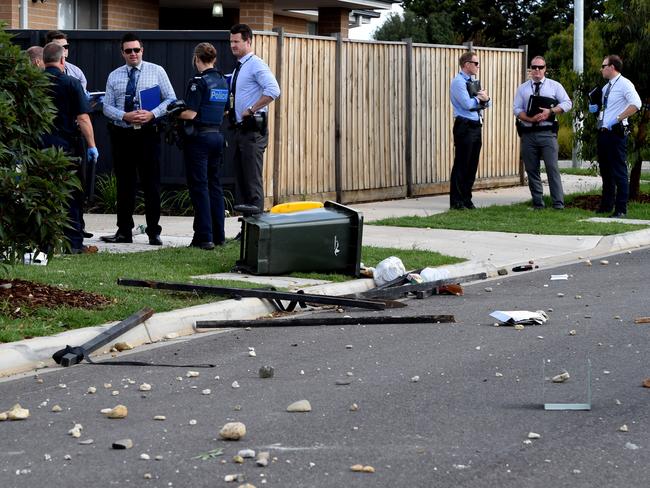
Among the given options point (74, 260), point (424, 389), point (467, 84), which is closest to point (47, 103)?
point (74, 260)

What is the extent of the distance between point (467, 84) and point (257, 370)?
10.2 meters

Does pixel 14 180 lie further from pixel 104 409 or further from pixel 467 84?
pixel 467 84

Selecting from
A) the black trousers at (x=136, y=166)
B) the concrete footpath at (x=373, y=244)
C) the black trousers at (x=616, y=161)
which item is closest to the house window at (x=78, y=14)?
the concrete footpath at (x=373, y=244)

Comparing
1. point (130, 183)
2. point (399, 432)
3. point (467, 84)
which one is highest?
point (467, 84)

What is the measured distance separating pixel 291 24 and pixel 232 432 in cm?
2203

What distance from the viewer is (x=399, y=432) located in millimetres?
6340

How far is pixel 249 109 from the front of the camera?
13.4 metres

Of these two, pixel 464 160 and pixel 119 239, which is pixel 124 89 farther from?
pixel 464 160

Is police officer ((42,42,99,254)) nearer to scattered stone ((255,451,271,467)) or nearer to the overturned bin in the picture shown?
the overturned bin

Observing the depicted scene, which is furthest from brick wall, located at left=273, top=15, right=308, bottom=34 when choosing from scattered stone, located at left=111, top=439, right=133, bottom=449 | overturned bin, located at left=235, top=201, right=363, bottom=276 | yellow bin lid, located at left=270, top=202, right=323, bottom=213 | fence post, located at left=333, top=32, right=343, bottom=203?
scattered stone, located at left=111, top=439, right=133, bottom=449

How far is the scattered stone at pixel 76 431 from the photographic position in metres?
6.31

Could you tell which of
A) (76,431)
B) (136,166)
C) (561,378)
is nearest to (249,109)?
(136,166)

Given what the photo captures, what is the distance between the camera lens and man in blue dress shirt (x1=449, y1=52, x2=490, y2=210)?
17406 mm

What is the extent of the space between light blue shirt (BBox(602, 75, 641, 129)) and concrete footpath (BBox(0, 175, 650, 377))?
139 cm
